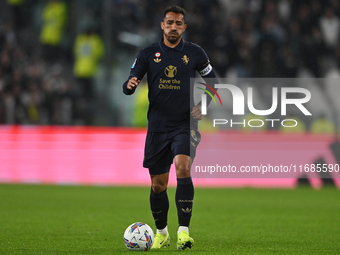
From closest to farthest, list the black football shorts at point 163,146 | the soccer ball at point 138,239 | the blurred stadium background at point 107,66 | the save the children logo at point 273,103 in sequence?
the soccer ball at point 138,239
the black football shorts at point 163,146
the save the children logo at point 273,103
the blurred stadium background at point 107,66

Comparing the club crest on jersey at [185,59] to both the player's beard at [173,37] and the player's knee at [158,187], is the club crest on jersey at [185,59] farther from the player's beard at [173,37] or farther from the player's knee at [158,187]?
the player's knee at [158,187]

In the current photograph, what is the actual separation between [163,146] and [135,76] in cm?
72

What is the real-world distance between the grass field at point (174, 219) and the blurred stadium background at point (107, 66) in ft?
2.67

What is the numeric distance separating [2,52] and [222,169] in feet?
22.4

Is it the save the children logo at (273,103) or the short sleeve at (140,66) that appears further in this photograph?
the save the children logo at (273,103)

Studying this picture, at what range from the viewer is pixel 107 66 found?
1385 cm

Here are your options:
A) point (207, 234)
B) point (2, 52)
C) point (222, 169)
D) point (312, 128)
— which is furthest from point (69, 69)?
point (207, 234)

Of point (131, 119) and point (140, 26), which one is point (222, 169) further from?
point (140, 26)

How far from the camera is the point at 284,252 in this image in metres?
5.08

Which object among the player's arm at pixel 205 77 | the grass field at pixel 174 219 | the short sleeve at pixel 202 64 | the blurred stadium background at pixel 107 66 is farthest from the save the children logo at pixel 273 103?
the short sleeve at pixel 202 64

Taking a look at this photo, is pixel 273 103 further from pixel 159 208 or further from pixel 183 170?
pixel 183 170

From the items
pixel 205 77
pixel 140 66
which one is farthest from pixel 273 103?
pixel 140 66

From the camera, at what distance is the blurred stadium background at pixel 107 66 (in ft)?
41.9

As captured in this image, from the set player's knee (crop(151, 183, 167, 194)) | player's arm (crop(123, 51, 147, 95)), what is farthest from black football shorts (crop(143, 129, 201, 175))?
player's arm (crop(123, 51, 147, 95))
